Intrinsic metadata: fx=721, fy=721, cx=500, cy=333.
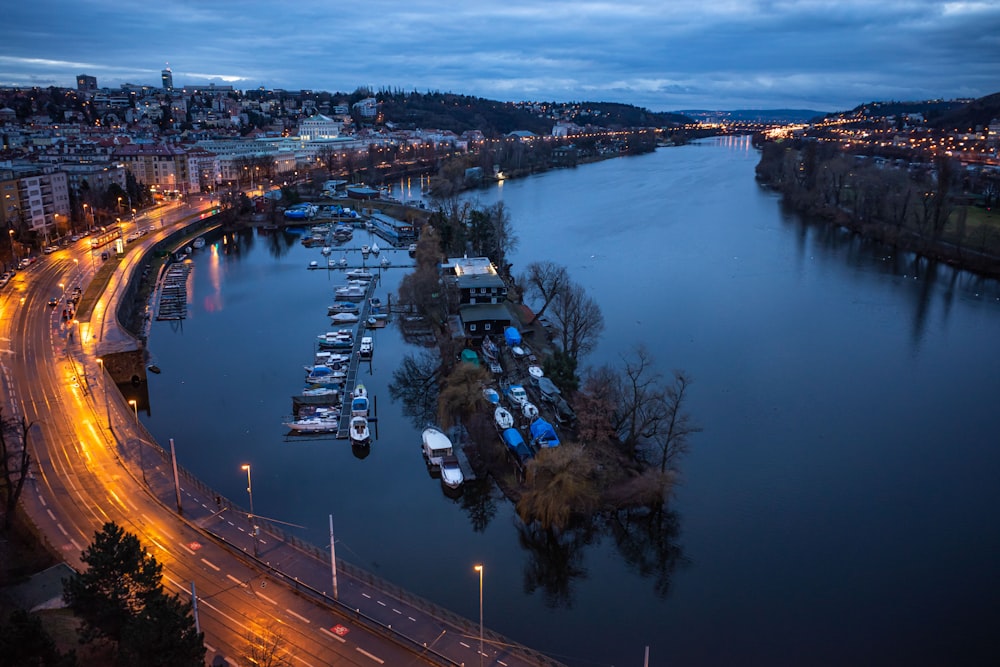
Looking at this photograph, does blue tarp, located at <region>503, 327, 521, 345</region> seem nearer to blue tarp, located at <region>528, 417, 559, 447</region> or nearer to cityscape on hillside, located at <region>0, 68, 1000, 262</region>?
blue tarp, located at <region>528, 417, 559, 447</region>

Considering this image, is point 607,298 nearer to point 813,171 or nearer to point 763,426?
point 763,426

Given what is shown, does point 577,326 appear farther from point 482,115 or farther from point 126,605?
point 482,115

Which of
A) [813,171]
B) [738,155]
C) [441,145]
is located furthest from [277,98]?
[813,171]

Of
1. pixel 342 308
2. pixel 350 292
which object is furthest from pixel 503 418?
pixel 350 292

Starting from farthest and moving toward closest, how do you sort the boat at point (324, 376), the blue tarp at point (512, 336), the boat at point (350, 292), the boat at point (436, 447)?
the boat at point (350, 292) → the blue tarp at point (512, 336) → the boat at point (324, 376) → the boat at point (436, 447)

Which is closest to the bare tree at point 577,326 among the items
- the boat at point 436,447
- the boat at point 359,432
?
the boat at point 436,447

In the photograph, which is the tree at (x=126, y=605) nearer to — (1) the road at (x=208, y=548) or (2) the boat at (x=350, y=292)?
(1) the road at (x=208, y=548)
